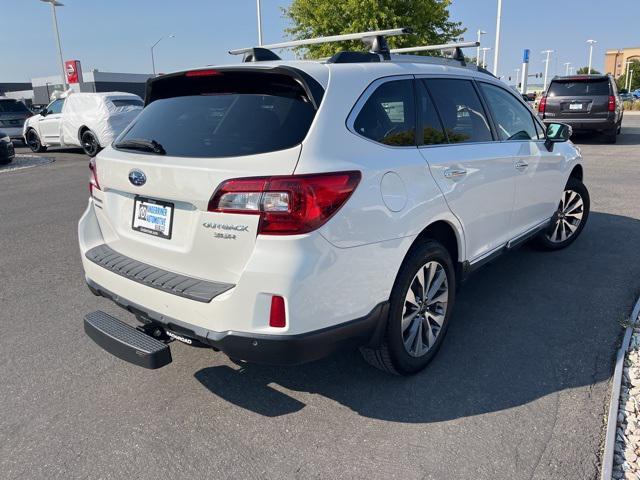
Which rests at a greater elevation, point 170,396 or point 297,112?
point 297,112

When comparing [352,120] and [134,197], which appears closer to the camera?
[352,120]

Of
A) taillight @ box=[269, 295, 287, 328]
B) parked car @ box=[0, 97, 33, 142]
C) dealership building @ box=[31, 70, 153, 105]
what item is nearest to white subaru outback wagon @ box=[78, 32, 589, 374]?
taillight @ box=[269, 295, 287, 328]

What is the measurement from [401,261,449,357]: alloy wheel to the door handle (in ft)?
1.76

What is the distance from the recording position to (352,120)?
8.59 feet

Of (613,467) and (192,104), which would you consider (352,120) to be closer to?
(192,104)

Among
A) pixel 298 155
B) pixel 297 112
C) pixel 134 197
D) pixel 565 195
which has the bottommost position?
pixel 565 195

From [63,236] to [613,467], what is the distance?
243 inches

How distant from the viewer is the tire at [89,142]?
14.7 metres

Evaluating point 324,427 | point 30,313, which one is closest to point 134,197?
point 324,427

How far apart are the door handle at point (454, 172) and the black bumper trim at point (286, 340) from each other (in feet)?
3.11

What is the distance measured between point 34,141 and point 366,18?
13382 mm

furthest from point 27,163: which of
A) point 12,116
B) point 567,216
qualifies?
point 567,216

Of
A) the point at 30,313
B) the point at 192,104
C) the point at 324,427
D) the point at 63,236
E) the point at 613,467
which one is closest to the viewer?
the point at 613,467

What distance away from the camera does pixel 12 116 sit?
61.3ft
